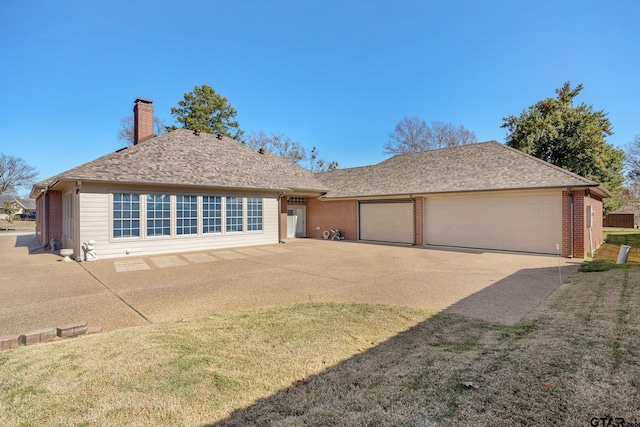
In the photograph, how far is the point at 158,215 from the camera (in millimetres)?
13344

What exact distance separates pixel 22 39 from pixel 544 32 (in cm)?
1898

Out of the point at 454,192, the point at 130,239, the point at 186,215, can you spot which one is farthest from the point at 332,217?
the point at 130,239

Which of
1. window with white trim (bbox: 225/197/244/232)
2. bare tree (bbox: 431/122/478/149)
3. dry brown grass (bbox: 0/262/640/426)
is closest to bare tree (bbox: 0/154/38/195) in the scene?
window with white trim (bbox: 225/197/244/232)

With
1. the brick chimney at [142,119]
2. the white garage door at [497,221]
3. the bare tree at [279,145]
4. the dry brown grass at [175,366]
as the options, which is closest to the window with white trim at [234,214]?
the brick chimney at [142,119]

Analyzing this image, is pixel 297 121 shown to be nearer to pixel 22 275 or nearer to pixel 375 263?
pixel 375 263

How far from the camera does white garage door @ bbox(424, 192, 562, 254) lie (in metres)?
12.5

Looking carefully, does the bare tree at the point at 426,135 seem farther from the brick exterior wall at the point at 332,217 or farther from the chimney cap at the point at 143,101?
the chimney cap at the point at 143,101

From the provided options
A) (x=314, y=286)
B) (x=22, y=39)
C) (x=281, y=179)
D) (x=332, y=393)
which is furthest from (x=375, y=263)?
A: (x=22, y=39)

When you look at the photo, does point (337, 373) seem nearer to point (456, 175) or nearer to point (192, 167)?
point (192, 167)

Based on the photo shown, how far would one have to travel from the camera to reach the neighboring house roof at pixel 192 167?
12.4 metres

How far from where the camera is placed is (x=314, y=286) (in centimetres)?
759

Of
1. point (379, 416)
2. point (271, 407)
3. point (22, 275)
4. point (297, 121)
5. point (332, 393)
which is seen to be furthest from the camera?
point (297, 121)

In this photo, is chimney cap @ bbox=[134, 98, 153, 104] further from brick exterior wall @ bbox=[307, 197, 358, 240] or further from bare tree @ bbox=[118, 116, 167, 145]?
bare tree @ bbox=[118, 116, 167, 145]

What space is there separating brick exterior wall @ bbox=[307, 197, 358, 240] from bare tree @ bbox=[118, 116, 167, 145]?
917 inches
